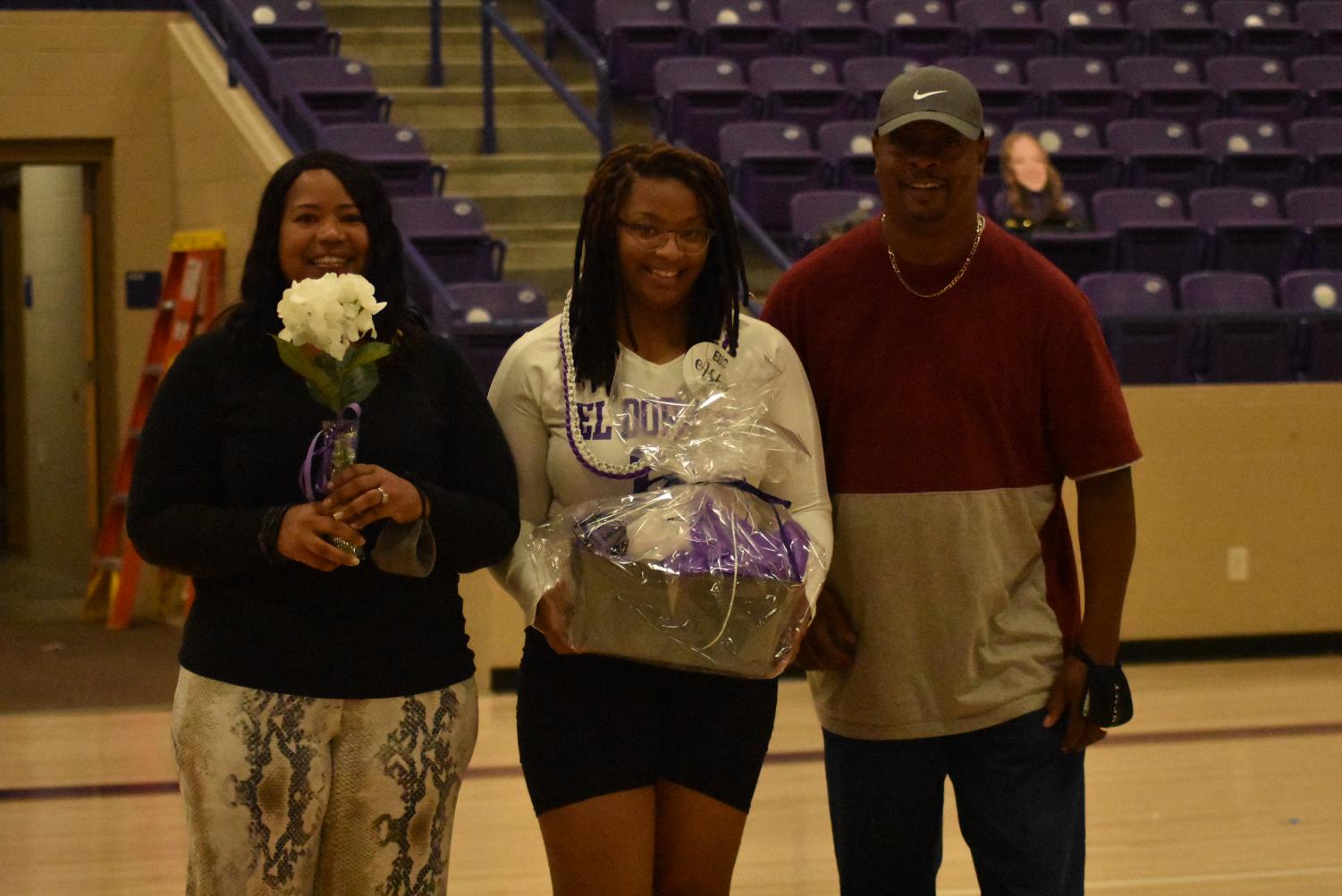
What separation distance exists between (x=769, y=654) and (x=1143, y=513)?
4613mm

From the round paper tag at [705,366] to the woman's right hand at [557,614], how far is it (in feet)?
1.07

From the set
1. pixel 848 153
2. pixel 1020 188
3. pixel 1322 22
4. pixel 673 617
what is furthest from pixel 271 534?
pixel 1322 22

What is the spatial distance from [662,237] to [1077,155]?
649cm

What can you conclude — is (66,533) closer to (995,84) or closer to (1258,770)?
(995,84)

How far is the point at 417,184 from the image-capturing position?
7398 mm

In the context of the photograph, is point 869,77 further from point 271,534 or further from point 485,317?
point 271,534

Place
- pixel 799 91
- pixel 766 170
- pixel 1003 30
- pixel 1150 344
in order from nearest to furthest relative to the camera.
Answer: pixel 1150 344 → pixel 766 170 → pixel 799 91 → pixel 1003 30

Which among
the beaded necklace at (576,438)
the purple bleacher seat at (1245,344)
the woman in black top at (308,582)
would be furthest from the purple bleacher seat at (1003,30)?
the woman in black top at (308,582)

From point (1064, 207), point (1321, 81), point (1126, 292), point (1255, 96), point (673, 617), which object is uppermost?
point (1321, 81)

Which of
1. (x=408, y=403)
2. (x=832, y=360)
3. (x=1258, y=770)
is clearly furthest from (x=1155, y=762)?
(x=408, y=403)

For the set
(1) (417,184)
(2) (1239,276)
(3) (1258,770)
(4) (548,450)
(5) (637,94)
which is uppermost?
(5) (637,94)

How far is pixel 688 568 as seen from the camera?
2170 millimetres

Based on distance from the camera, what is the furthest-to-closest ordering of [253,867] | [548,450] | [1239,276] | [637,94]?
[637,94]
[1239,276]
[548,450]
[253,867]

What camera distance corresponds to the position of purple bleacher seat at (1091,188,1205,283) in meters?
7.60
